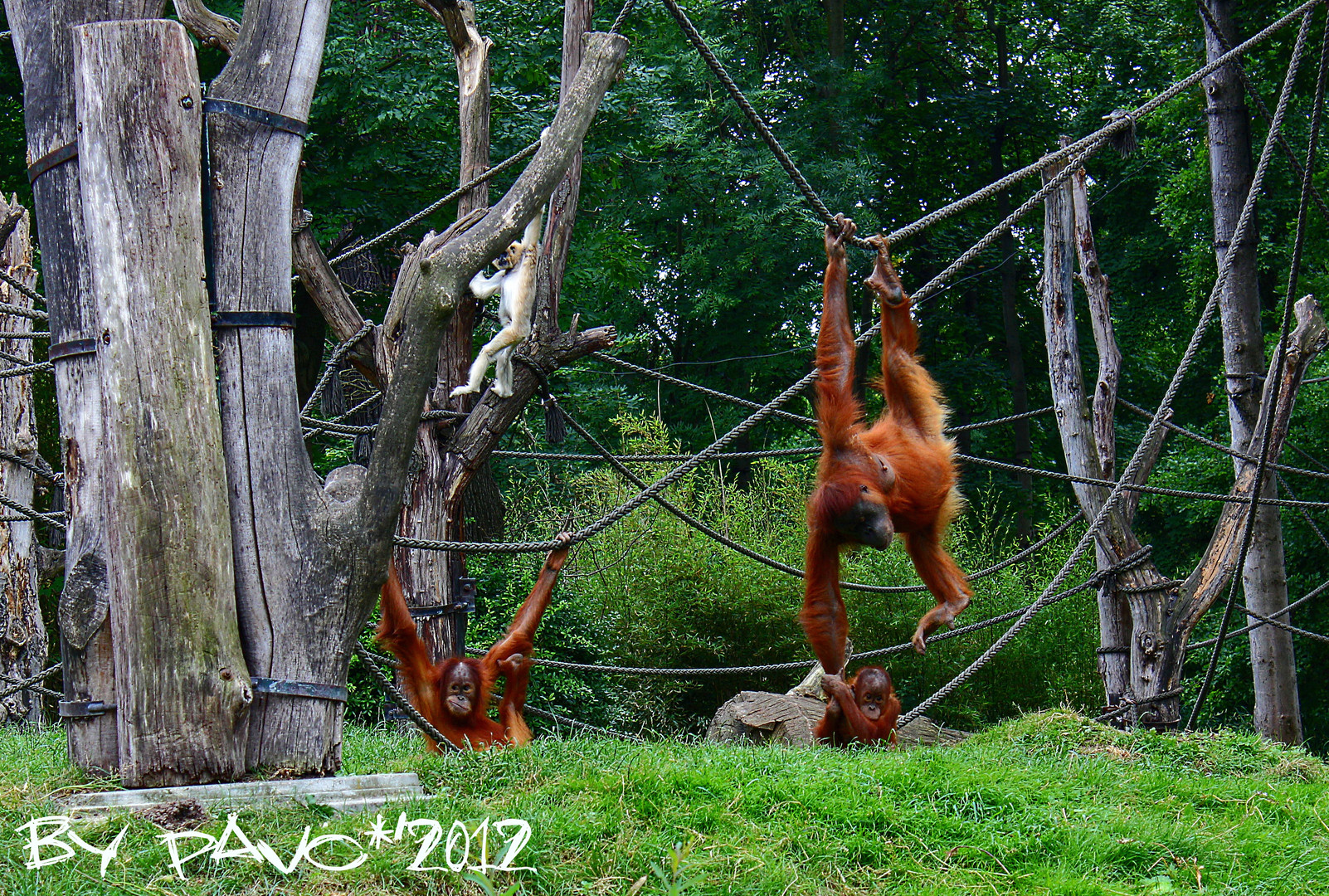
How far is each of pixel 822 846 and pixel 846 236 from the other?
2048 mm

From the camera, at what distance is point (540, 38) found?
11688mm

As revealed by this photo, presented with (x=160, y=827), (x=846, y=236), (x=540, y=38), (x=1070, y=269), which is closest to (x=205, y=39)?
(x=846, y=236)

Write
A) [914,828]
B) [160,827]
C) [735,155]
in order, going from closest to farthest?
[160,827]
[914,828]
[735,155]

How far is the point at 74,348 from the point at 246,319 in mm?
418

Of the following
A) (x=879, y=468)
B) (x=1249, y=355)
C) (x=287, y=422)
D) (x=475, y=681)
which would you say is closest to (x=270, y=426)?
(x=287, y=422)

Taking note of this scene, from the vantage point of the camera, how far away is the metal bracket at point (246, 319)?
10.2ft

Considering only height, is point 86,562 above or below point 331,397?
below

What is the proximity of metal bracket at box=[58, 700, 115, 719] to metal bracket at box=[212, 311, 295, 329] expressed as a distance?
986 mm

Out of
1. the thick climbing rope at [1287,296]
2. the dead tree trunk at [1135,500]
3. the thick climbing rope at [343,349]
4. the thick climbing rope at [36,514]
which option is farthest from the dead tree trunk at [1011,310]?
the thick climbing rope at [36,514]

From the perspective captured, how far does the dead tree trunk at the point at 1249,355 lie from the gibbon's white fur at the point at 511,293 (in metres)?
4.17

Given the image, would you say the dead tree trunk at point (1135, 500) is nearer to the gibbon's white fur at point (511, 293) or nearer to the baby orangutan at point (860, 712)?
the baby orangutan at point (860, 712)

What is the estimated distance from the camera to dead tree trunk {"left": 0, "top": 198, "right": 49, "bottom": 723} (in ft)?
23.1

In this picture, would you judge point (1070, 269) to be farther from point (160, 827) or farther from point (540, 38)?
point (540, 38)

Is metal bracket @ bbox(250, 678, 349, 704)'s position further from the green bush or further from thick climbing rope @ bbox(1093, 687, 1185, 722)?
the green bush
